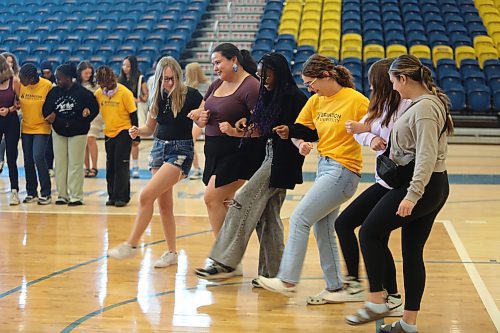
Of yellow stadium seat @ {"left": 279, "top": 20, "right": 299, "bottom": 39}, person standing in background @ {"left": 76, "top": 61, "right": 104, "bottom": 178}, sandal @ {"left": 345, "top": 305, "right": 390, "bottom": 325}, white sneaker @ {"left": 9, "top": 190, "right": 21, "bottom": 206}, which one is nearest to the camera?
sandal @ {"left": 345, "top": 305, "right": 390, "bottom": 325}

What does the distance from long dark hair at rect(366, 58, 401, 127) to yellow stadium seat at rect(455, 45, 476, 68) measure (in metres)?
12.2

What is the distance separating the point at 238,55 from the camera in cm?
501

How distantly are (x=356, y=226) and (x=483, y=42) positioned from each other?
13.2 meters

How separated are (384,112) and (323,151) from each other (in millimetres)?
510

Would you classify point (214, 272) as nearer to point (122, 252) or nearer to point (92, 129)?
point (122, 252)

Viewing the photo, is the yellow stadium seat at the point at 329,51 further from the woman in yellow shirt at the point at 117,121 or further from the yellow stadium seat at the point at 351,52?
the woman in yellow shirt at the point at 117,121

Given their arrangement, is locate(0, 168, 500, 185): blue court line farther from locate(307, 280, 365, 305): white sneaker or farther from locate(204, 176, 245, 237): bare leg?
locate(307, 280, 365, 305): white sneaker

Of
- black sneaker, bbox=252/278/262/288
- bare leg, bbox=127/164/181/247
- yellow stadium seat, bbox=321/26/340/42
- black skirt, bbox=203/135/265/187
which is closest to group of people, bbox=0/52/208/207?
bare leg, bbox=127/164/181/247

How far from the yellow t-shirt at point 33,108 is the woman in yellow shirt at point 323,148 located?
4238mm

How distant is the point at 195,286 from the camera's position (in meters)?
5.08

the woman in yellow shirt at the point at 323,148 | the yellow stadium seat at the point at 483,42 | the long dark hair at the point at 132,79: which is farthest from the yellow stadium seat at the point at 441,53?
the woman in yellow shirt at the point at 323,148

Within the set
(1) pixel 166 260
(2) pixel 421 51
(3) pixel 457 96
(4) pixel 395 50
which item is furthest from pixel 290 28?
(1) pixel 166 260

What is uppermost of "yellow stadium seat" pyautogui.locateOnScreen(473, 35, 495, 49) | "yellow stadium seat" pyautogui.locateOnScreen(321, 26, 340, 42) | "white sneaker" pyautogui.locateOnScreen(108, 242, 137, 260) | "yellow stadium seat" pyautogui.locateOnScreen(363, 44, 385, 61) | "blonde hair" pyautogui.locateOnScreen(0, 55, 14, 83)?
"blonde hair" pyautogui.locateOnScreen(0, 55, 14, 83)

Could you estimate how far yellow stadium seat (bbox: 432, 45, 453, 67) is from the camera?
15.8 m
